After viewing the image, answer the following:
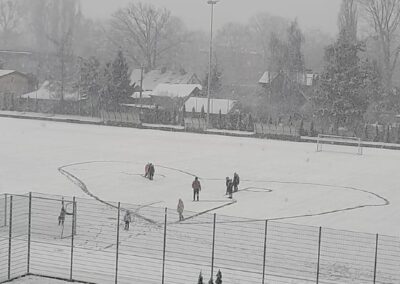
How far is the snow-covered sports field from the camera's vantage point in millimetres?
25688

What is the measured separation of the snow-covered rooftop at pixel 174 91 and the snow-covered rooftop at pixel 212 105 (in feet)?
9.41

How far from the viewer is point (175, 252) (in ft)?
59.4

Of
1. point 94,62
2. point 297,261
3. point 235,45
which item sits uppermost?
point 235,45

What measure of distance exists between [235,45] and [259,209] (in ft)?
440

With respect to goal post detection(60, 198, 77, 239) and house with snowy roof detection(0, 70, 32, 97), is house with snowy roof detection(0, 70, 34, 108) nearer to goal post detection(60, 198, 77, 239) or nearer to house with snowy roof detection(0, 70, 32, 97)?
house with snowy roof detection(0, 70, 32, 97)

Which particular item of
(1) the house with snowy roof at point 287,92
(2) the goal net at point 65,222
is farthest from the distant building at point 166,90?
(2) the goal net at point 65,222

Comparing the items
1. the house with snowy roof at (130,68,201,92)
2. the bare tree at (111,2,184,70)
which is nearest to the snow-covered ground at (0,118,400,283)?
the house with snowy roof at (130,68,201,92)

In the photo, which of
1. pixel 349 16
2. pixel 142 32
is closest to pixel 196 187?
pixel 349 16

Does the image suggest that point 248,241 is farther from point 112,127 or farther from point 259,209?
point 112,127

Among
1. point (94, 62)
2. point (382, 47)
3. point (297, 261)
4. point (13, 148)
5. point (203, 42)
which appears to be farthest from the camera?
point (203, 42)

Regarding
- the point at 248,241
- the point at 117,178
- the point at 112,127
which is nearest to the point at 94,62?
the point at 112,127

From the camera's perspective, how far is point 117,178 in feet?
101

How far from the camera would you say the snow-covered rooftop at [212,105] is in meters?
70.6

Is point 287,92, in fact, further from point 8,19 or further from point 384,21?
point 8,19
